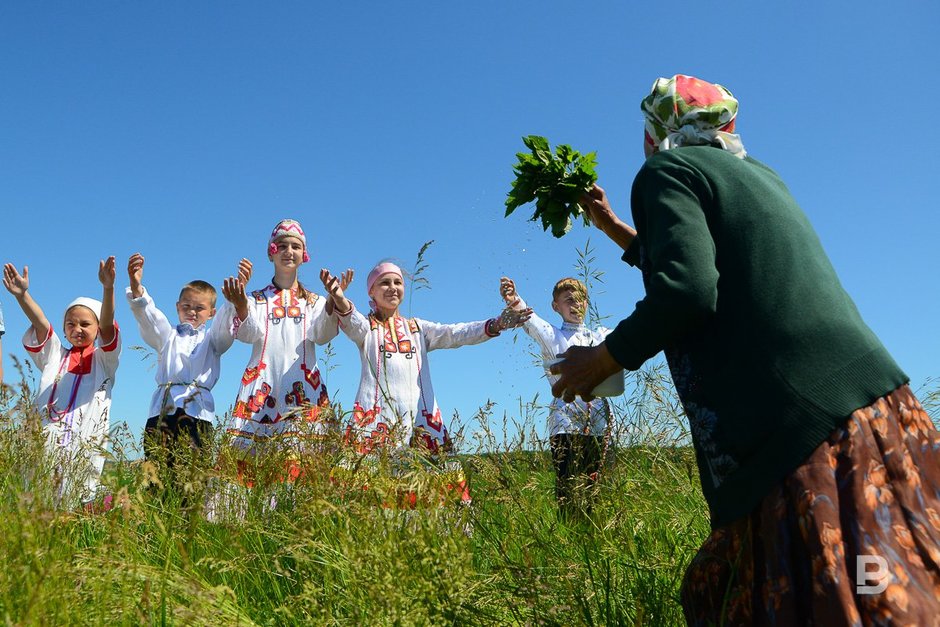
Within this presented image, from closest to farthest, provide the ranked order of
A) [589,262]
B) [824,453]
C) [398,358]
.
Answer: [824,453] → [589,262] → [398,358]

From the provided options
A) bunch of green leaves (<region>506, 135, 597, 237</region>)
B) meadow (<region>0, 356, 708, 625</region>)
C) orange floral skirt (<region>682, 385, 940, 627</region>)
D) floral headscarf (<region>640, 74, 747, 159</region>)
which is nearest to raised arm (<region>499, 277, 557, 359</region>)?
meadow (<region>0, 356, 708, 625</region>)

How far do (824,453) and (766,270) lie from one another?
0.38 metres

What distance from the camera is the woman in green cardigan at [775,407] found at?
51.6 inches

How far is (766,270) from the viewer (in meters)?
1.50

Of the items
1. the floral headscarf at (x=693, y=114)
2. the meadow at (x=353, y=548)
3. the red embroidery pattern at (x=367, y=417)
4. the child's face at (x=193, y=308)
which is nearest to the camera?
the meadow at (x=353, y=548)

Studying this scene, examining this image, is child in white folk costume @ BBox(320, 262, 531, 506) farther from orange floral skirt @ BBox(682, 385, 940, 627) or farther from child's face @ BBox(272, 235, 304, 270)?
orange floral skirt @ BBox(682, 385, 940, 627)

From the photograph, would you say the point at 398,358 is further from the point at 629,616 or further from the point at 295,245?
the point at 629,616

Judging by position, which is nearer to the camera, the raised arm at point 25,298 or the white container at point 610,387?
the white container at point 610,387

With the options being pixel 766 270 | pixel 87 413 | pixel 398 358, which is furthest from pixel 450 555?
pixel 87 413

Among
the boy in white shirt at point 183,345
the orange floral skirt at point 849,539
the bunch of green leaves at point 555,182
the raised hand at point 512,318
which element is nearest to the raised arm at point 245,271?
the boy in white shirt at point 183,345

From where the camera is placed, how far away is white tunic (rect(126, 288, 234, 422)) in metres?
5.05

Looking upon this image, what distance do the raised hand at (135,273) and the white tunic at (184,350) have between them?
0.04m

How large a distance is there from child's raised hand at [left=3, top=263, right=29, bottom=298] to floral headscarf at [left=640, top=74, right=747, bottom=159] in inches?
208

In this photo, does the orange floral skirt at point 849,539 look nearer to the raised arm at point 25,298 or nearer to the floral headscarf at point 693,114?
the floral headscarf at point 693,114
